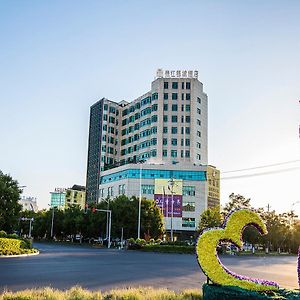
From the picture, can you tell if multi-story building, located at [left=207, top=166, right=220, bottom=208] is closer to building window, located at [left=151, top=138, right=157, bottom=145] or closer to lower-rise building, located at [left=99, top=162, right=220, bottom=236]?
lower-rise building, located at [left=99, top=162, right=220, bottom=236]

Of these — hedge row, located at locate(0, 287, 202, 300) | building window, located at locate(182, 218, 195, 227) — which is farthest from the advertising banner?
hedge row, located at locate(0, 287, 202, 300)

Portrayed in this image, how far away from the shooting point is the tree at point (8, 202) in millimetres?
43031

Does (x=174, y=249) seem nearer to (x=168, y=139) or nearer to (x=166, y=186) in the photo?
(x=166, y=186)

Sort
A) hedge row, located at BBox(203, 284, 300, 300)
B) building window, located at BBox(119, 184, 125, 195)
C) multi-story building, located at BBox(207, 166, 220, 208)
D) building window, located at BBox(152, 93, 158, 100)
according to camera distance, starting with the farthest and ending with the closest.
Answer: multi-story building, located at BBox(207, 166, 220, 208), building window, located at BBox(152, 93, 158, 100), building window, located at BBox(119, 184, 125, 195), hedge row, located at BBox(203, 284, 300, 300)

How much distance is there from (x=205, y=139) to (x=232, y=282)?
8626 centimetres

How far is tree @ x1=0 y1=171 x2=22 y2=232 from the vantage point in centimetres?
4303

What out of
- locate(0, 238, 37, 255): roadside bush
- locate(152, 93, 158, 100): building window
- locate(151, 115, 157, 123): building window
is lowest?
locate(0, 238, 37, 255): roadside bush

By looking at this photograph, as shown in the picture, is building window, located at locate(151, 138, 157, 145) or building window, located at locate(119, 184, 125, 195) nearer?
building window, located at locate(119, 184, 125, 195)

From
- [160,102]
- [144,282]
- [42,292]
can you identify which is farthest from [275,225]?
[42,292]

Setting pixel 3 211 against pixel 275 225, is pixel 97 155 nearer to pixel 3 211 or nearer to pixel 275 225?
pixel 275 225

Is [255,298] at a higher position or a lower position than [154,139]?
lower

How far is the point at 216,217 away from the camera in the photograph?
67438 mm

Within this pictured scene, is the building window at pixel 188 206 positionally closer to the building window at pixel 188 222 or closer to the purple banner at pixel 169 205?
the purple banner at pixel 169 205

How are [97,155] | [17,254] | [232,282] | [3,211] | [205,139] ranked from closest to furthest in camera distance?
[232,282] < [17,254] < [3,211] < [205,139] < [97,155]
